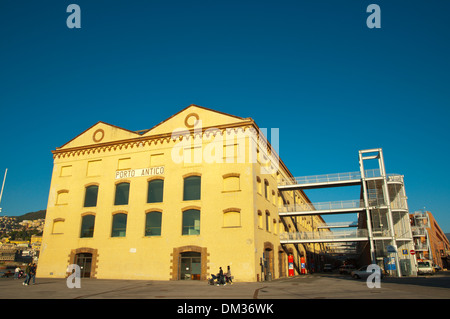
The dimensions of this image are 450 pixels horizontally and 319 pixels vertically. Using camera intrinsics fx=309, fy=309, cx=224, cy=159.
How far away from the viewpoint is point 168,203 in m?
28.4

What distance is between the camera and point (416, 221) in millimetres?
67812

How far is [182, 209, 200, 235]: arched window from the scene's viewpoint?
27141 mm

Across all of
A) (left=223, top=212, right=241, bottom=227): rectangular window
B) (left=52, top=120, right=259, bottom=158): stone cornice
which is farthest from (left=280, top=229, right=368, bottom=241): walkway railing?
(left=52, top=120, right=259, bottom=158): stone cornice

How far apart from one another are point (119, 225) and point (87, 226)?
380 centimetres

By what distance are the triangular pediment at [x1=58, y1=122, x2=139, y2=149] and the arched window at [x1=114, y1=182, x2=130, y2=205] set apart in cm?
500

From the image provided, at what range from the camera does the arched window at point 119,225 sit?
29.5 metres

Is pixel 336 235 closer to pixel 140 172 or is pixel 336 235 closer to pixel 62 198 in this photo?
pixel 140 172

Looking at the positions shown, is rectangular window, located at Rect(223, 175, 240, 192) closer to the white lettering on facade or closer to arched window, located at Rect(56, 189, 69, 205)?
the white lettering on facade

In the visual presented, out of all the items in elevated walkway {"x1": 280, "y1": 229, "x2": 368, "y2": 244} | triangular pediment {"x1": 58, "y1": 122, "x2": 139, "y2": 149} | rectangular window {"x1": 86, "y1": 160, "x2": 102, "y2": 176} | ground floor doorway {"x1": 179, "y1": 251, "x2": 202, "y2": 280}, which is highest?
triangular pediment {"x1": 58, "y1": 122, "x2": 139, "y2": 149}

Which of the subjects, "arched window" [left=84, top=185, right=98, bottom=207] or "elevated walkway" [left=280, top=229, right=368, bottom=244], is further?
"arched window" [left=84, top=185, right=98, bottom=207]

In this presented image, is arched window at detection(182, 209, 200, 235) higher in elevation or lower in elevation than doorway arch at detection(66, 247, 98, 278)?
higher

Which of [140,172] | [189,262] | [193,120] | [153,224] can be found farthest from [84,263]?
[193,120]

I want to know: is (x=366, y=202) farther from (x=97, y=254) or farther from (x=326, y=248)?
(x=326, y=248)

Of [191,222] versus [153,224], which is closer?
[191,222]
